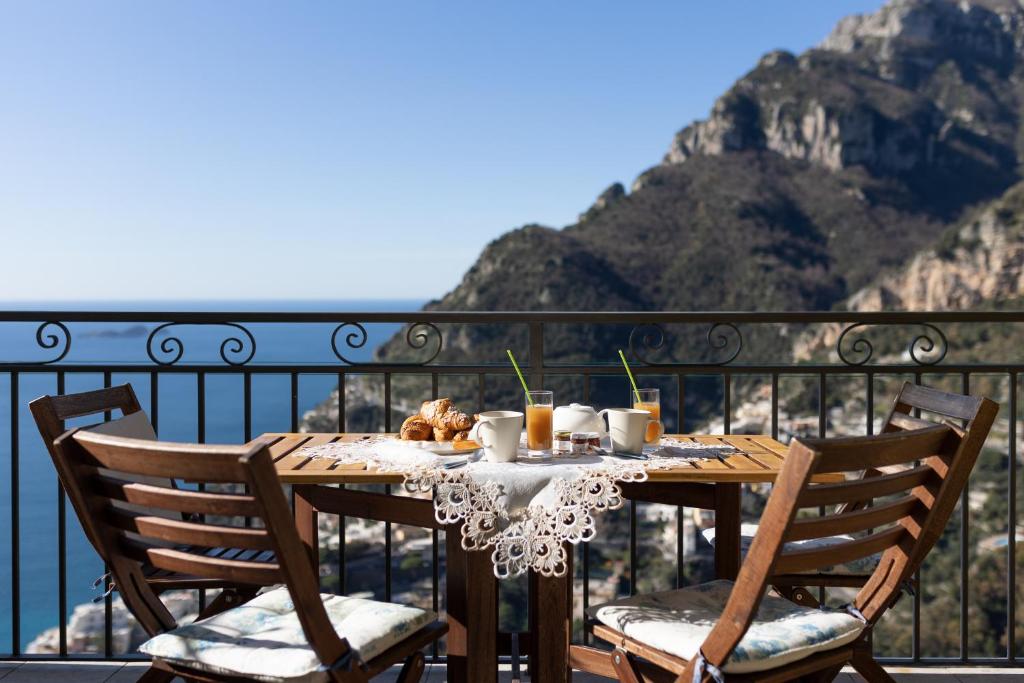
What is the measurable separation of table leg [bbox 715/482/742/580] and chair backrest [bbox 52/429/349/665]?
3.07ft

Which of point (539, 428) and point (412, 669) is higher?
point (539, 428)

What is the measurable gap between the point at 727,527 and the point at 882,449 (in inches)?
25.4

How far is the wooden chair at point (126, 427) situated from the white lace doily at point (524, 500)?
476 mm

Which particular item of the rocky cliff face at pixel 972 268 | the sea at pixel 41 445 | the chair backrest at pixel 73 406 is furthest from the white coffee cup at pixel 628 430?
the rocky cliff face at pixel 972 268

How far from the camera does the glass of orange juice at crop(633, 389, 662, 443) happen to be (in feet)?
6.10

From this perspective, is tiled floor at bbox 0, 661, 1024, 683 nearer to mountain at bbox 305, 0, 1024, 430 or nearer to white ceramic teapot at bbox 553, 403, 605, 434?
white ceramic teapot at bbox 553, 403, 605, 434

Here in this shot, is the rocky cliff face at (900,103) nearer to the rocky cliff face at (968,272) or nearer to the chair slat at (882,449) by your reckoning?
the rocky cliff face at (968,272)

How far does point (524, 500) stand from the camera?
4.94 ft

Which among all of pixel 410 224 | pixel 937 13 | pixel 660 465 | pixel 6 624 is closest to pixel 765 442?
pixel 660 465

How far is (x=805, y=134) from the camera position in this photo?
111ft

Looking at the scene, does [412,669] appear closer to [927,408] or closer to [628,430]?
[628,430]

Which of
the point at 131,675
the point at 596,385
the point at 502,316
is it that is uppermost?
the point at 502,316

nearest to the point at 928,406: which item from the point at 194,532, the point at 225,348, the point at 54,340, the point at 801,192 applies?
the point at 194,532

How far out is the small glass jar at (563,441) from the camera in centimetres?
177
